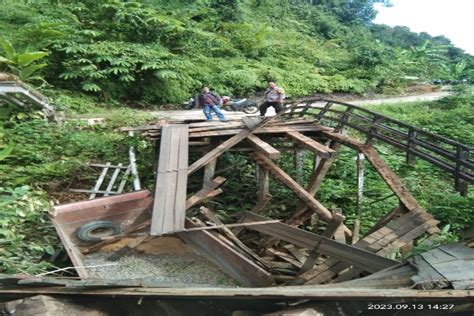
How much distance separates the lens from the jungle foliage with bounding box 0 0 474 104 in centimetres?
1412

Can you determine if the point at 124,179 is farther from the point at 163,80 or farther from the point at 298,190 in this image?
the point at 163,80

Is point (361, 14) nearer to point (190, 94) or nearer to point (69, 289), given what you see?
point (190, 94)

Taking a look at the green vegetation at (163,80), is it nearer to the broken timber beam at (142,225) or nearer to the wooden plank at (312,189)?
the broken timber beam at (142,225)

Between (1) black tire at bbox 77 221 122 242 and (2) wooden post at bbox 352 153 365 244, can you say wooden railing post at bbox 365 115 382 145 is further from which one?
(1) black tire at bbox 77 221 122 242

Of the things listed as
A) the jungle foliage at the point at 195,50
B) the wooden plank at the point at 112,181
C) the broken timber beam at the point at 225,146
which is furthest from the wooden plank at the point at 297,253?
the jungle foliage at the point at 195,50

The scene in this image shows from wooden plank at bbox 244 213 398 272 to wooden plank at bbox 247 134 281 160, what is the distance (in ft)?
4.97

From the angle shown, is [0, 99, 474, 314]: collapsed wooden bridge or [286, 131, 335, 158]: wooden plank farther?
[286, 131, 335, 158]: wooden plank

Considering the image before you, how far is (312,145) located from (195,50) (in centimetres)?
1379

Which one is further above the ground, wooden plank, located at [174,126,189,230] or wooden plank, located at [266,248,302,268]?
wooden plank, located at [174,126,189,230]

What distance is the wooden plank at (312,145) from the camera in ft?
22.0

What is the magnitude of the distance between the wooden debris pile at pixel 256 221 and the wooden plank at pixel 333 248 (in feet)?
0.04

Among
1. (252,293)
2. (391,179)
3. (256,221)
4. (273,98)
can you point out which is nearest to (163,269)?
(256,221)

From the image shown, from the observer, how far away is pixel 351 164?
11.1 meters

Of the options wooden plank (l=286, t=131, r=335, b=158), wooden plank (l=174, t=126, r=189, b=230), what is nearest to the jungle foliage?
wooden plank (l=174, t=126, r=189, b=230)
